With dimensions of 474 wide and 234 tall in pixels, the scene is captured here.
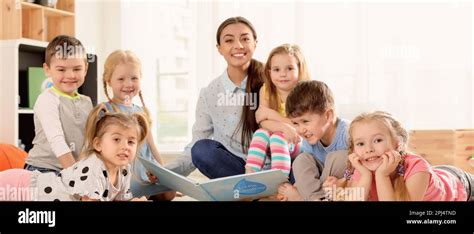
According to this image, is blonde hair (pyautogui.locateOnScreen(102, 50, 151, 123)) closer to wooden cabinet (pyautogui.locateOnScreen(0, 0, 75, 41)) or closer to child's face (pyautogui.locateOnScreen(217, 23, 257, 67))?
wooden cabinet (pyautogui.locateOnScreen(0, 0, 75, 41))

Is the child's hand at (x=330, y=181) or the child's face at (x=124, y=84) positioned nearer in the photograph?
the child's hand at (x=330, y=181)

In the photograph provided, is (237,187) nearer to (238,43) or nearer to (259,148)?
(259,148)

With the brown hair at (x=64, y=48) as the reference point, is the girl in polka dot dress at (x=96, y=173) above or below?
below

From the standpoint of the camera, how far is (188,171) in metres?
1.74

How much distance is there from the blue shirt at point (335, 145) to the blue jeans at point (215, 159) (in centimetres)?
21

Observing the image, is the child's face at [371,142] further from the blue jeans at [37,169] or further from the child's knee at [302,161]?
the blue jeans at [37,169]

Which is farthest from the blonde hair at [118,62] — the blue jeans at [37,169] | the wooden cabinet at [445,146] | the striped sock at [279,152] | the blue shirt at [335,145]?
the wooden cabinet at [445,146]

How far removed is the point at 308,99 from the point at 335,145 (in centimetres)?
14

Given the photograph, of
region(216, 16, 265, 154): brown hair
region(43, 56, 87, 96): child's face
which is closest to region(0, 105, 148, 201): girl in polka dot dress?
region(43, 56, 87, 96): child's face

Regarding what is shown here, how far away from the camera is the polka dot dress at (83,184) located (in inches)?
60.4

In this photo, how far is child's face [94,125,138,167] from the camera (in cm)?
157

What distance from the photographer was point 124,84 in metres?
1.67

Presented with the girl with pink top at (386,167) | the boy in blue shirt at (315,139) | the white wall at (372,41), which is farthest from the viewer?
the white wall at (372,41)
